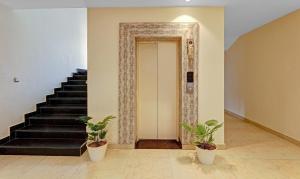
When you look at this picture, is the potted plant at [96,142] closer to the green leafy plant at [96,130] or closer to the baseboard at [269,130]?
the green leafy plant at [96,130]

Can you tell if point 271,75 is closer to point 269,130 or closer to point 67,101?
point 269,130

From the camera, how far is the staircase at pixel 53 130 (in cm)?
382

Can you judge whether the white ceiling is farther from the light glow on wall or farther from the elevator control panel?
the elevator control panel

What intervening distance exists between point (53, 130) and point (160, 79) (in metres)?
2.45

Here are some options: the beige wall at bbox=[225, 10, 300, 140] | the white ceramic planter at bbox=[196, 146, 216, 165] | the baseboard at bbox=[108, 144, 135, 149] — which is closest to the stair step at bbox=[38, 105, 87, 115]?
the baseboard at bbox=[108, 144, 135, 149]

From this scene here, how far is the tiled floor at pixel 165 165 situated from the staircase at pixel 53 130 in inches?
6.2

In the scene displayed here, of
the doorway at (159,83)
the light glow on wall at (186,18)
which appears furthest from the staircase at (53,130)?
the light glow on wall at (186,18)

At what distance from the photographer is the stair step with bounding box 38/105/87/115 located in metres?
4.92

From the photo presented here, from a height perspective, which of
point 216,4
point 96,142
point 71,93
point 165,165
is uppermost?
point 216,4

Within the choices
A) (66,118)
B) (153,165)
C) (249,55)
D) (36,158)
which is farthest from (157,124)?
(249,55)

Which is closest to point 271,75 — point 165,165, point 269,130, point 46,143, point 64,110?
point 269,130

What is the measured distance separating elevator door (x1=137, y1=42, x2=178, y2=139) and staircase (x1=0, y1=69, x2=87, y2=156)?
1475 millimetres

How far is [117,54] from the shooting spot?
165 inches

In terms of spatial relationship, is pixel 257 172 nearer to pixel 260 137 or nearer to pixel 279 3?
pixel 260 137
